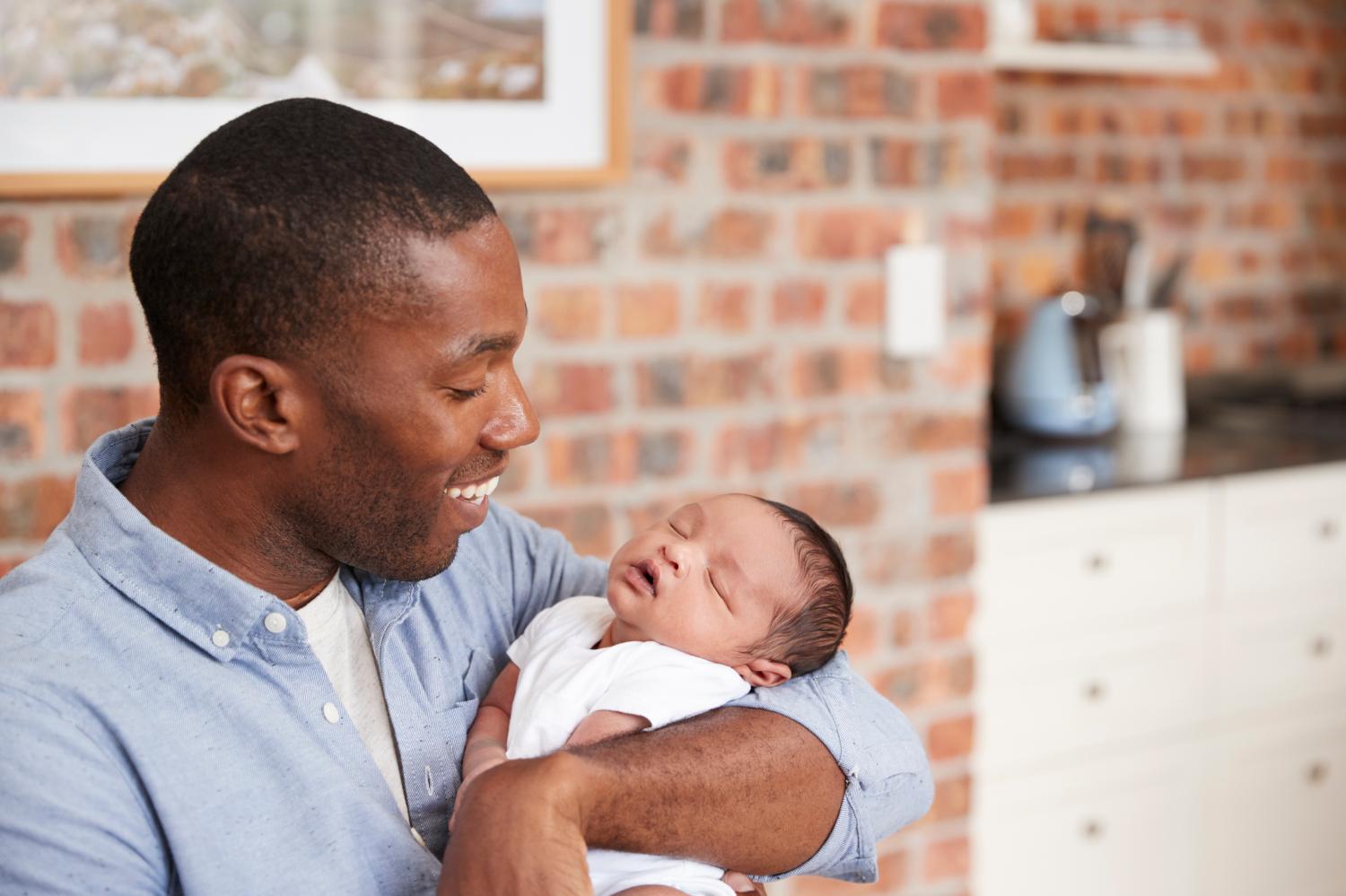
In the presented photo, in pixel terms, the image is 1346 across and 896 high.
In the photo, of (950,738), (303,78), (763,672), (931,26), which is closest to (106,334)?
(303,78)

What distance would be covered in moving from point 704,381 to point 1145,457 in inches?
48.4

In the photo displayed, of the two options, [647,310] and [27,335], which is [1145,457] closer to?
[647,310]

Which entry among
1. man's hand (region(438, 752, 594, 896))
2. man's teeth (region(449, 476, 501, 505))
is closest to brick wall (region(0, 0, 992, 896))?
man's teeth (region(449, 476, 501, 505))

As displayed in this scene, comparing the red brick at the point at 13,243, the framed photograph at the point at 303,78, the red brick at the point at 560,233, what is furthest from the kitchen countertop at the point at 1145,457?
the red brick at the point at 13,243

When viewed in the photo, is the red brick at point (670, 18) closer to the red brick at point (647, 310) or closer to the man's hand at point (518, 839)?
the red brick at point (647, 310)

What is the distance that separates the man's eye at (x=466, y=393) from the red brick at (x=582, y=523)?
942mm

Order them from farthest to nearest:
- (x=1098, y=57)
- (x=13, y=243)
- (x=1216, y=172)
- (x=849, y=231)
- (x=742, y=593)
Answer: (x=1216, y=172)
(x=1098, y=57)
(x=849, y=231)
(x=13, y=243)
(x=742, y=593)

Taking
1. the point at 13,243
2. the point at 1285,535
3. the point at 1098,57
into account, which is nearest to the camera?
the point at 13,243

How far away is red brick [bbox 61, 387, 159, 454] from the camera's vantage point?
1769 mm

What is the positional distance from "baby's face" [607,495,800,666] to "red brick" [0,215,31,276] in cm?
88

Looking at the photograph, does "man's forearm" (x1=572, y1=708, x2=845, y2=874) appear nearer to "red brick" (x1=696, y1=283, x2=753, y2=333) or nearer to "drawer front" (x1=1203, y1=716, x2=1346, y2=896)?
"red brick" (x1=696, y1=283, x2=753, y2=333)

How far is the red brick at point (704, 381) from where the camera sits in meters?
2.12

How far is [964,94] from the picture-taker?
2.30 metres

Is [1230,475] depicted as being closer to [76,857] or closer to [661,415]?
[661,415]
